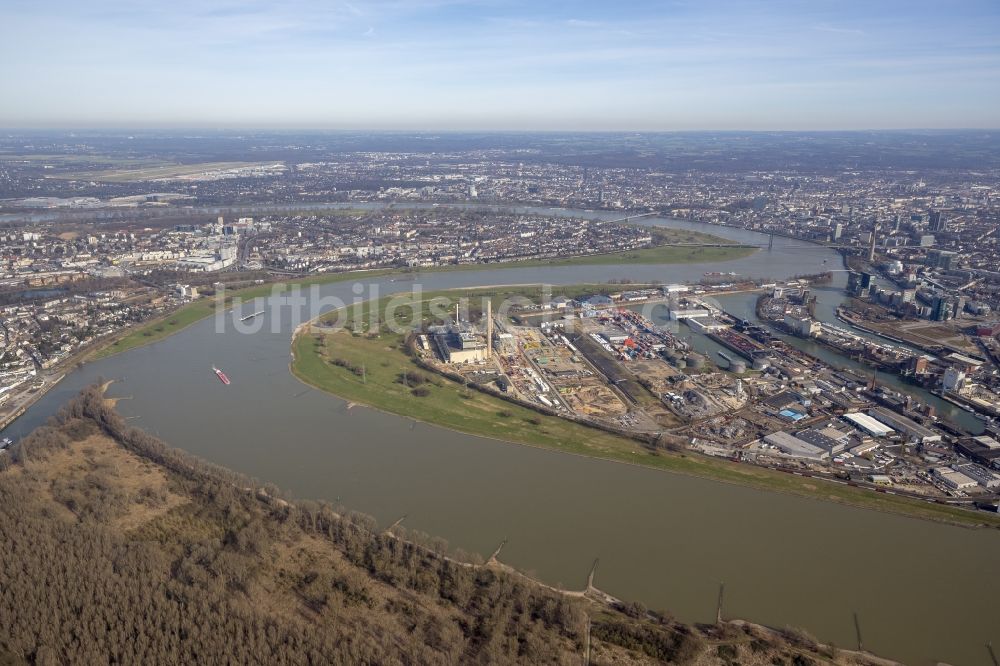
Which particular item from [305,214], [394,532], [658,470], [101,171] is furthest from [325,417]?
[101,171]

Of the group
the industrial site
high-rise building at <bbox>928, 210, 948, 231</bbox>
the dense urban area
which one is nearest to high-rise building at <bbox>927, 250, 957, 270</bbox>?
the dense urban area

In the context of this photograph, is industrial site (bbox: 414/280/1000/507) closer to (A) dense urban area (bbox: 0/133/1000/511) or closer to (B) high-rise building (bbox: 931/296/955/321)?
(A) dense urban area (bbox: 0/133/1000/511)

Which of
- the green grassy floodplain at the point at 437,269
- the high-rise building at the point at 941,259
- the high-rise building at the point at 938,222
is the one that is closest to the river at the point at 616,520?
the green grassy floodplain at the point at 437,269

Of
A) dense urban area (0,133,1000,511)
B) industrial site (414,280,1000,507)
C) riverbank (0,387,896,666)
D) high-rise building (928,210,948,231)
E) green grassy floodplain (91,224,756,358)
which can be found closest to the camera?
riverbank (0,387,896,666)

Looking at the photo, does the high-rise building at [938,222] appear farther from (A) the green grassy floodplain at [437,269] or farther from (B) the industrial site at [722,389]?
(B) the industrial site at [722,389]

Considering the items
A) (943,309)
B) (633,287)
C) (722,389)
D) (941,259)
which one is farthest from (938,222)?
(722,389)

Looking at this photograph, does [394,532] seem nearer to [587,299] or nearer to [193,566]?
[193,566]
